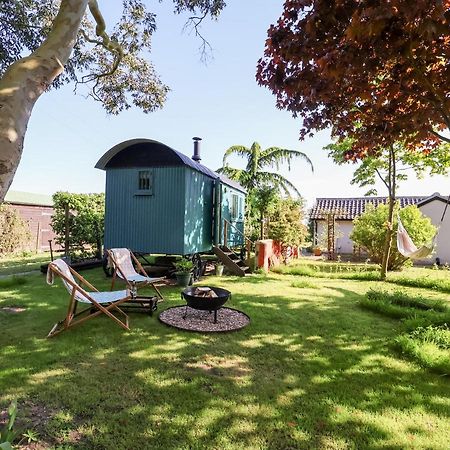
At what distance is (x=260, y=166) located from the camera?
63.5 feet

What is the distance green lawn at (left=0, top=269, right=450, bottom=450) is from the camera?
8.41 feet

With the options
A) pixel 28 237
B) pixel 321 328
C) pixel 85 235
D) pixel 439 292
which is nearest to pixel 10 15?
pixel 85 235

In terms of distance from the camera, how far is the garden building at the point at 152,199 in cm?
899

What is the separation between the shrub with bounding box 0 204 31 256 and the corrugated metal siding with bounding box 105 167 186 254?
26.2 feet

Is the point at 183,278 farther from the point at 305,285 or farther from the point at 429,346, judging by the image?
the point at 429,346

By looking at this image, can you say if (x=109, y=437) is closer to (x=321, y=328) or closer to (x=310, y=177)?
(x=321, y=328)

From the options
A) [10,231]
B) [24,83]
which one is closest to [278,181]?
[10,231]

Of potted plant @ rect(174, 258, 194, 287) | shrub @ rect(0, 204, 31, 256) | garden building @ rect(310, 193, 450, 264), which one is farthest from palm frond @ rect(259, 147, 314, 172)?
shrub @ rect(0, 204, 31, 256)

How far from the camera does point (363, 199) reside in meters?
26.3

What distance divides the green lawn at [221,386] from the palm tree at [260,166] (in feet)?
45.3

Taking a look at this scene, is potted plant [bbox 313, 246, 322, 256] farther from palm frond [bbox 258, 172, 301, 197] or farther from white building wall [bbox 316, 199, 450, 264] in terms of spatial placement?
palm frond [bbox 258, 172, 301, 197]

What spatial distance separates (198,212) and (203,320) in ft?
15.9

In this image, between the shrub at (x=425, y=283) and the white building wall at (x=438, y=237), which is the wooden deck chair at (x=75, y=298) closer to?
the shrub at (x=425, y=283)

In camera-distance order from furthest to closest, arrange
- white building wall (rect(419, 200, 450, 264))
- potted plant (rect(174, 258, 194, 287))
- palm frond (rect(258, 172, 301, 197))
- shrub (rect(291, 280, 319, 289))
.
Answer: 1. palm frond (rect(258, 172, 301, 197))
2. white building wall (rect(419, 200, 450, 264))
3. shrub (rect(291, 280, 319, 289))
4. potted plant (rect(174, 258, 194, 287))
